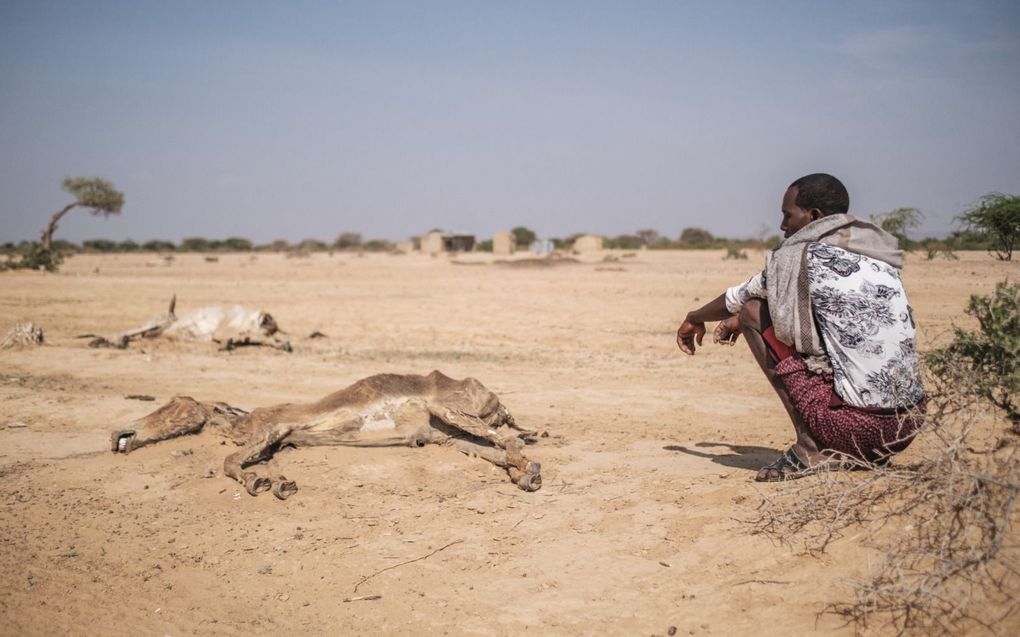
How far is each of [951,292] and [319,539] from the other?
573 inches

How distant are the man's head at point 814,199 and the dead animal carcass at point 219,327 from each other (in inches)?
399

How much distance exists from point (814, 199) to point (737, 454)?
8.06 ft

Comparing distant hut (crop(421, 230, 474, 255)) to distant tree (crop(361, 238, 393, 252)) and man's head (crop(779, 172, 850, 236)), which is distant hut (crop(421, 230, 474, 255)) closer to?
distant tree (crop(361, 238, 393, 252))

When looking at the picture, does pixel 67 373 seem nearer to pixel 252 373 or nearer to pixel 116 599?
pixel 252 373

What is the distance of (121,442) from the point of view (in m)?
6.16

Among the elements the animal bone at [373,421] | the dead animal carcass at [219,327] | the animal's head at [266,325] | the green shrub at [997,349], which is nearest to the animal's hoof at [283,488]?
the animal bone at [373,421]

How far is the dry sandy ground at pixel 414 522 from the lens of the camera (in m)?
3.60

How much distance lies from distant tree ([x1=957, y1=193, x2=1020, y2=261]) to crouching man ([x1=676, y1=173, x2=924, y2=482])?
30.2 feet

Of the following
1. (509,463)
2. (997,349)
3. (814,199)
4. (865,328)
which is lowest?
(509,463)

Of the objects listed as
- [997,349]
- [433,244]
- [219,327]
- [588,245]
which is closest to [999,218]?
[997,349]

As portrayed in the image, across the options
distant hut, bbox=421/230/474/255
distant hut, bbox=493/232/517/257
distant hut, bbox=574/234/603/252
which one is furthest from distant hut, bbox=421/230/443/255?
distant hut, bbox=574/234/603/252

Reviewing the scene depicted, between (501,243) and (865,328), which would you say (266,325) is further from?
(501,243)

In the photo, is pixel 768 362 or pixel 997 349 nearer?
pixel 768 362

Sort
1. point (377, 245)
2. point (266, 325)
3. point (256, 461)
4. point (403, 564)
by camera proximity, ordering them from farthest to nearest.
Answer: point (377, 245) → point (266, 325) → point (256, 461) → point (403, 564)
